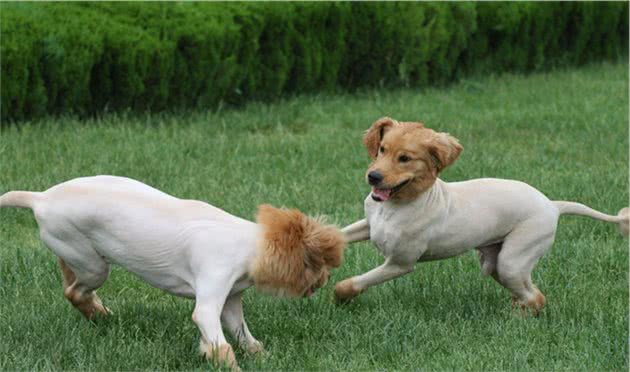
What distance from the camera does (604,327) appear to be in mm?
5699

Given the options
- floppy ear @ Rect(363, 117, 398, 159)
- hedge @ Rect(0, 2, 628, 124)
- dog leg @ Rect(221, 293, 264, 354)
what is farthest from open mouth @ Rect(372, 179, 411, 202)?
hedge @ Rect(0, 2, 628, 124)

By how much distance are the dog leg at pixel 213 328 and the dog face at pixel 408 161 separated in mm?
1065

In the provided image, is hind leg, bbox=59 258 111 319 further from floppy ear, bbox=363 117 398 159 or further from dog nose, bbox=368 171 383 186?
floppy ear, bbox=363 117 398 159

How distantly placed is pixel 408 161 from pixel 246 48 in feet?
19.0

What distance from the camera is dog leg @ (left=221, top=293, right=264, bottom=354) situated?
509 cm

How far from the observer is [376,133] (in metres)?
5.77

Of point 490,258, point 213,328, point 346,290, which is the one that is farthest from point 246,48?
point 213,328

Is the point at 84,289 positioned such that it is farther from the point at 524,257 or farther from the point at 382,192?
the point at 524,257

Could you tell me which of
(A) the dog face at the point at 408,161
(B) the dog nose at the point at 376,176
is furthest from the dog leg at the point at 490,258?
(B) the dog nose at the point at 376,176

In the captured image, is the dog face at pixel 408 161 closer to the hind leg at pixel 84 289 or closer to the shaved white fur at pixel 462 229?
the shaved white fur at pixel 462 229

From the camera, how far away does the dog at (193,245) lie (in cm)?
484

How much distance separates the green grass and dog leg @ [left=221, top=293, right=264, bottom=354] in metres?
0.05

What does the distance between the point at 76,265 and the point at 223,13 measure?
6114mm

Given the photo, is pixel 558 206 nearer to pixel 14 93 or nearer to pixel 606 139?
pixel 606 139
